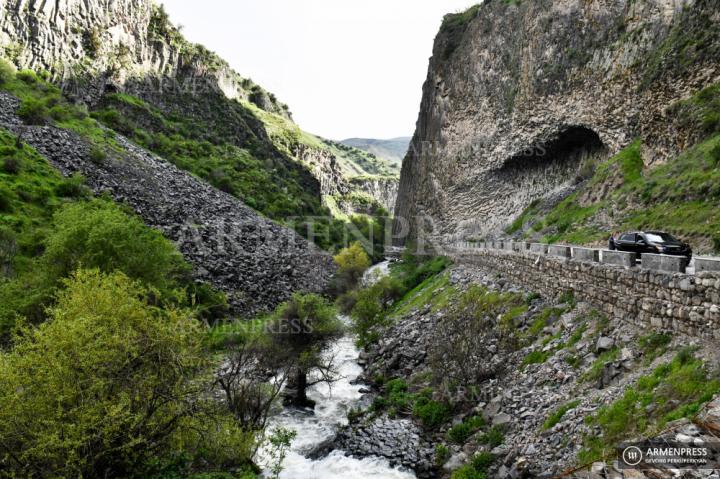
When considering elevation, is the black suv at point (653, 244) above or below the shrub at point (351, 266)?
above

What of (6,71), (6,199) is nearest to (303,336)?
(6,199)

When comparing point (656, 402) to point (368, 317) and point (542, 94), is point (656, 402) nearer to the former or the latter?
point (368, 317)

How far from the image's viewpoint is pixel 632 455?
7.18 meters

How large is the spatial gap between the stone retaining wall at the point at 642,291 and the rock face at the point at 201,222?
94.3ft

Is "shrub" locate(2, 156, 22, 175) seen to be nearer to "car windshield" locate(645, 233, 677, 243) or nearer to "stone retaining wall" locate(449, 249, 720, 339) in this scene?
"stone retaining wall" locate(449, 249, 720, 339)

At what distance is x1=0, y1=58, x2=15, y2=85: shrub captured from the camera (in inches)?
2168

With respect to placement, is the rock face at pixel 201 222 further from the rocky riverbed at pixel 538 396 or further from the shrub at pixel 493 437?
the shrub at pixel 493 437

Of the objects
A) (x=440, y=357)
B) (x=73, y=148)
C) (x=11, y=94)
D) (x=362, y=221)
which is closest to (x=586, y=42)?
(x=440, y=357)

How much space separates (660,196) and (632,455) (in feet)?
66.4

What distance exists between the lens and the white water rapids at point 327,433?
49.8ft

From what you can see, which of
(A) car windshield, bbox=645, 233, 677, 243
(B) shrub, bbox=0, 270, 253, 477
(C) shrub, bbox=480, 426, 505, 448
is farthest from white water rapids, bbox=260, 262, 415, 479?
(A) car windshield, bbox=645, 233, 677, 243

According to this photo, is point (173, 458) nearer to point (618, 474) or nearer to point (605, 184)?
point (618, 474)

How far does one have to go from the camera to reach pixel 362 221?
13138cm

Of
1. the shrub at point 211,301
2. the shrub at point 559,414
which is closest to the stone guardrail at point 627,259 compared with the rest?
the shrub at point 559,414
